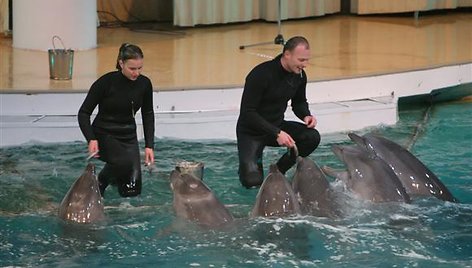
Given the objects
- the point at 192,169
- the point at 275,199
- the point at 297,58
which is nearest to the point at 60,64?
the point at 192,169

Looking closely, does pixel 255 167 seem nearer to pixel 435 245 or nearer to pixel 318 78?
pixel 435 245

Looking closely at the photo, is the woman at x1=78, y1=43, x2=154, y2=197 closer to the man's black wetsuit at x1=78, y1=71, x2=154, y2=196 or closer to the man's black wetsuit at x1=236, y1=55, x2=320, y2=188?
the man's black wetsuit at x1=78, y1=71, x2=154, y2=196

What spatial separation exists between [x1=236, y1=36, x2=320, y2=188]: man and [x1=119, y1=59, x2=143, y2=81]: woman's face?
83 cm

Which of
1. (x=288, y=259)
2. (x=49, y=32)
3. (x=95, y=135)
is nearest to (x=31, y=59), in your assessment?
(x=49, y=32)

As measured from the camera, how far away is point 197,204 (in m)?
7.43

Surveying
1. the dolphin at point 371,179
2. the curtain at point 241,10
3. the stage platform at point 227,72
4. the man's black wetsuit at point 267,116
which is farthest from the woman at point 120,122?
the curtain at point 241,10

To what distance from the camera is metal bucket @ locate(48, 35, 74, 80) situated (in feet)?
34.5

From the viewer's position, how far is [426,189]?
26.7 ft

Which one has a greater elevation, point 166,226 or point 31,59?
point 31,59

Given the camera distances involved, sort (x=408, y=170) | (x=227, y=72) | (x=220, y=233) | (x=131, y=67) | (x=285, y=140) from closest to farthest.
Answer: (x=220, y=233), (x=131, y=67), (x=285, y=140), (x=408, y=170), (x=227, y=72)

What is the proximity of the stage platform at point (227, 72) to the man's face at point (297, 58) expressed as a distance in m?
2.11

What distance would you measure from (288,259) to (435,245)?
0.97 m

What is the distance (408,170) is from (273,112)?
102 cm

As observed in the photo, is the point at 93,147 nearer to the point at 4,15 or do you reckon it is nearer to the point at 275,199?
the point at 275,199
